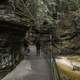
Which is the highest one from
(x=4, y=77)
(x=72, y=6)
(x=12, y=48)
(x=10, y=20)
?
(x=72, y=6)

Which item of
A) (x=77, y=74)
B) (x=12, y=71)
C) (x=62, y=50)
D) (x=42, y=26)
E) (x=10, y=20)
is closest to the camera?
(x=10, y=20)

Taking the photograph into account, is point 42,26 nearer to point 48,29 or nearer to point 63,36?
point 48,29

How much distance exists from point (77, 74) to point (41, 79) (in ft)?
19.2

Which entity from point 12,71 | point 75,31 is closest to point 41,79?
point 12,71

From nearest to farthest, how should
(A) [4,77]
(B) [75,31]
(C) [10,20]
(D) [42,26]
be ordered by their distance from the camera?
(C) [10,20] < (A) [4,77] < (D) [42,26] < (B) [75,31]

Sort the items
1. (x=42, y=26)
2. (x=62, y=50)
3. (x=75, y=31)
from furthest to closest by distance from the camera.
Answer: (x=75, y=31) < (x=62, y=50) < (x=42, y=26)

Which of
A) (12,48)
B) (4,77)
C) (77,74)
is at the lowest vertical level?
(77,74)

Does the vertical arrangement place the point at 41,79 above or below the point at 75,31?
below

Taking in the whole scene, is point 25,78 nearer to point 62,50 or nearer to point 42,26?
point 42,26

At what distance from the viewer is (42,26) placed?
25.7 m

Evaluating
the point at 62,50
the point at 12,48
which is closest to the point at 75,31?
the point at 62,50

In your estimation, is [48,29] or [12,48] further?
[48,29]

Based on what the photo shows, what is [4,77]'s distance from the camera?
1004 centimetres

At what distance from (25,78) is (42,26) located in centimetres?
1616
